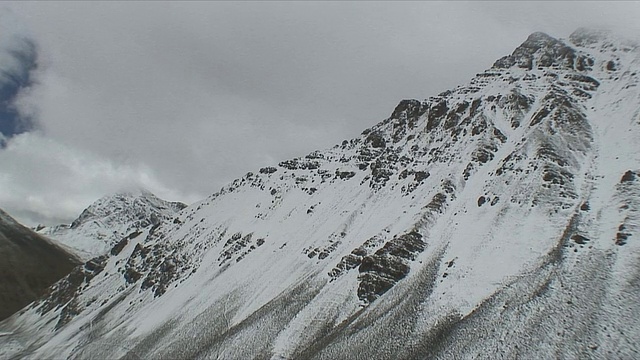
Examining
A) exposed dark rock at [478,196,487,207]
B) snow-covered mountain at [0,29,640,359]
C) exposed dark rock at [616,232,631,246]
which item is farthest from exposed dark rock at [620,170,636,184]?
exposed dark rock at [478,196,487,207]

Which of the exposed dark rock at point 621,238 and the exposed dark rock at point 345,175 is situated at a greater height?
the exposed dark rock at point 345,175

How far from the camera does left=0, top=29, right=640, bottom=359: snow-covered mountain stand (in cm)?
4219

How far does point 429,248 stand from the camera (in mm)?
64562

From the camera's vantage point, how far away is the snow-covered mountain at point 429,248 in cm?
4219

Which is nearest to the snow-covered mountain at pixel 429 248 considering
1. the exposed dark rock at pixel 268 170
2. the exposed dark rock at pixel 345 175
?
the exposed dark rock at pixel 345 175

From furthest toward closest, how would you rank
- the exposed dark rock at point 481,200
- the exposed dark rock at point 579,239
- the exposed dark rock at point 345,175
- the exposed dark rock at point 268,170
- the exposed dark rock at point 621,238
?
1. the exposed dark rock at point 268,170
2. the exposed dark rock at point 345,175
3. the exposed dark rock at point 481,200
4. the exposed dark rock at point 579,239
5. the exposed dark rock at point 621,238

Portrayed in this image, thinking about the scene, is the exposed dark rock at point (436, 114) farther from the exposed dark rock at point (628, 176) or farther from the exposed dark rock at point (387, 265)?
the exposed dark rock at point (628, 176)

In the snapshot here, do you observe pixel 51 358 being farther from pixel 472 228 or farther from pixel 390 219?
pixel 472 228

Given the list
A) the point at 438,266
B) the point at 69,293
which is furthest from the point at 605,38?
the point at 69,293

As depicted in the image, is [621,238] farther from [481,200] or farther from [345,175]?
[345,175]

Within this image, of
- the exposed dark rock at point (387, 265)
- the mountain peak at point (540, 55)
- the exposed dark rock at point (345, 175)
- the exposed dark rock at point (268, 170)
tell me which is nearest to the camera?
the exposed dark rock at point (387, 265)

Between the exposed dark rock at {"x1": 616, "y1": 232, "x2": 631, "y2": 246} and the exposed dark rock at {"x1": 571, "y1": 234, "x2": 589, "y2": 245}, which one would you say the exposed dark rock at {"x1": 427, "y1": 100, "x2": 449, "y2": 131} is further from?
the exposed dark rock at {"x1": 616, "y1": 232, "x2": 631, "y2": 246}

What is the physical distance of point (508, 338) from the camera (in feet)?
123

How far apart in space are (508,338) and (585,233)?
22.4 meters
